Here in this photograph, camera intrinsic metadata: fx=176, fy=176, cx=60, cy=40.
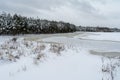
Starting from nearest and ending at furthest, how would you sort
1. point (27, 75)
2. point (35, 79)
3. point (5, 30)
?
point (35, 79)
point (27, 75)
point (5, 30)

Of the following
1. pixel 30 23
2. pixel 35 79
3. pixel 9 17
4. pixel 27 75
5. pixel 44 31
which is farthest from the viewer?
pixel 44 31

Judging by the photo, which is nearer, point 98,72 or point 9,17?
point 98,72

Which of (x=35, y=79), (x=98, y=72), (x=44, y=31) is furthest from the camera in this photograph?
(x=44, y=31)

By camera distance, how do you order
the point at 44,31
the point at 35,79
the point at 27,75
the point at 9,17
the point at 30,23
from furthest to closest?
the point at 44,31 < the point at 30,23 < the point at 9,17 < the point at 27,75 < the point at 35,79

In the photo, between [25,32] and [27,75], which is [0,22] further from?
[27,75]

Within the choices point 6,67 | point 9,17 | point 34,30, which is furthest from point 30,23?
point 6,67

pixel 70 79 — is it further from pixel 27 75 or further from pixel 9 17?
pixel 9 17

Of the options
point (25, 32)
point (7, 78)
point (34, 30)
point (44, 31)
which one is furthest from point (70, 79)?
point (44, 31)

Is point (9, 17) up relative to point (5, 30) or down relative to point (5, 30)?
up

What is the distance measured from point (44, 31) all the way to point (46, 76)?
81.2 m

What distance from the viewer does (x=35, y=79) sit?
16.5 feet

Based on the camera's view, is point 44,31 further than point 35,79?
Yes

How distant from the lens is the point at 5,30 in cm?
6238

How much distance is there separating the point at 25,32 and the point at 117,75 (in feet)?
226
